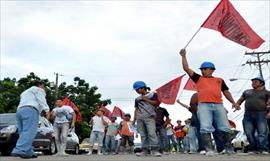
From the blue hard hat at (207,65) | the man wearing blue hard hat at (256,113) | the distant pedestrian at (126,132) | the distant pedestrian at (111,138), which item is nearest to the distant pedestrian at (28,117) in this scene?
the blue hard hat at (207,65)

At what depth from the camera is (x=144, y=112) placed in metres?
10.4

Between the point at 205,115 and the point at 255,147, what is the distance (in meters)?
1.83

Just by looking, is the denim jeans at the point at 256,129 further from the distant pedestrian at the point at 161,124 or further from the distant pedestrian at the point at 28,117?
the distant pedestrian at the point at 28,117

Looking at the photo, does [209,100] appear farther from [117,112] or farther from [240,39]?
[117,112]

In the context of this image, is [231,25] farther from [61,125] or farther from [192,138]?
[61,125]

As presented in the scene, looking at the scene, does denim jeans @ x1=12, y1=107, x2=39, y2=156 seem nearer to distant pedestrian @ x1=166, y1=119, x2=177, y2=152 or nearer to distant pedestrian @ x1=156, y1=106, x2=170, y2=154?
distant pedestrian @ x1=156, y1=106, x2=170, y2=154

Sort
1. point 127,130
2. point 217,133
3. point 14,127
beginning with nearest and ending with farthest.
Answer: point 217,133, point 14,127, point 127,130

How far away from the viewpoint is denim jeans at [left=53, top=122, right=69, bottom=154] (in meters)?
11.9

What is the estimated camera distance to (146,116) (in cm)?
1041

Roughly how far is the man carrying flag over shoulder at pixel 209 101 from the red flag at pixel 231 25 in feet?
4.39

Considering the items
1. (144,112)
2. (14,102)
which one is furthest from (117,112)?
(14,102)

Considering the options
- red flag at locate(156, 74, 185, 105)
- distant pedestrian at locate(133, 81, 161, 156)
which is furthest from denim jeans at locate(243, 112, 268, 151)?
red flag at locate(156, 74, 185, 105)

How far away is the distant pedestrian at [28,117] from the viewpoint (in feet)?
29.5

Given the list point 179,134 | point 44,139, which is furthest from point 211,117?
point 179,134
